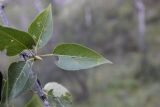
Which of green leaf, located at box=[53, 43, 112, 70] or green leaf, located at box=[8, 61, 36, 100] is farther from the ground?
green leaf, located at box=[53, 43, 112, 70]

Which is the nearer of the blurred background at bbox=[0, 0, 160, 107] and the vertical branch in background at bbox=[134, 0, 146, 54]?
the blurred background at bbox=[0, 0, 160, 107]

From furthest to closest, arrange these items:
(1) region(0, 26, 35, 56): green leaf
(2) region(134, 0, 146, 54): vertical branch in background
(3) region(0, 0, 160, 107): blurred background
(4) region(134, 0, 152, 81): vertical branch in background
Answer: (2) region(134, 0, 146, 54): vertical branch in background
(4) region(134, 0, 152, 81): vertical branch in background
(3) region(0, 0, 160, 107): blurred background
(1) region(0, 26, 35, 56): green leaf

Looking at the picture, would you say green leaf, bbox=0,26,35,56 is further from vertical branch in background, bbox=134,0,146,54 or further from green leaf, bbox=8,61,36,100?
vertical branch in background, bbox=134,0,146,54

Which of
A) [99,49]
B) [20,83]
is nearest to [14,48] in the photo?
[20,83]

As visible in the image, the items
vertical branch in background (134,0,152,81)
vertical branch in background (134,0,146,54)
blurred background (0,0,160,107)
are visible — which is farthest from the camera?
vertical branch in background (134,0,146,54)

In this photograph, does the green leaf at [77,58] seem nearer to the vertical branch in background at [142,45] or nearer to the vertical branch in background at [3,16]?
the vertical branch in background at [3,16]

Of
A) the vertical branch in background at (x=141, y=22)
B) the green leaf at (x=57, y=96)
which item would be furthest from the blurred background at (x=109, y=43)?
the green leaf at (x=57, y=96)

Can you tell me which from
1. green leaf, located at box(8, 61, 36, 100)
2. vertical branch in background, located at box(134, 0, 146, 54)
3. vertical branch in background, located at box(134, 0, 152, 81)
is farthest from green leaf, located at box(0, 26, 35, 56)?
vertical branch in background, located at box(134, 0, 146, 54)
